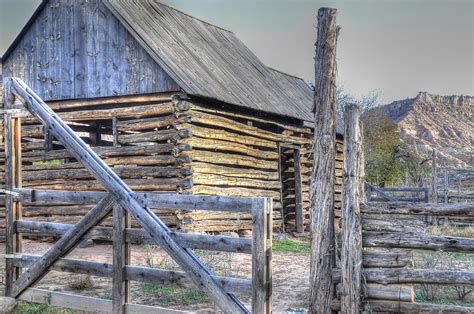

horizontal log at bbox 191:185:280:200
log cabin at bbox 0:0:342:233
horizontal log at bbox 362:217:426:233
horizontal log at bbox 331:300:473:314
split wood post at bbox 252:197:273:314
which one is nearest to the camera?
split wood post at bbox 252:197:273:314

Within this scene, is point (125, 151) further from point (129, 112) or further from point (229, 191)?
point (229, 191)

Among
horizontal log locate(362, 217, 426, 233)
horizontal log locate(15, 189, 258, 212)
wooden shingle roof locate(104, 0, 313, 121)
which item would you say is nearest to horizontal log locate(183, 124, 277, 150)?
wooden shingle roof locate(104, 0, 313, 121)

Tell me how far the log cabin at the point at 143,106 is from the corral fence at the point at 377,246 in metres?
7.19

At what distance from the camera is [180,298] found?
8.19m

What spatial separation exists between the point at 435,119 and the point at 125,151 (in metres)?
99.1

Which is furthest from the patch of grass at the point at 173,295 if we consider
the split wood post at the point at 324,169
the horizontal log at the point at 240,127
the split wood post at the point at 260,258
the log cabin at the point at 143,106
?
the horizontal log at the point at 240,127

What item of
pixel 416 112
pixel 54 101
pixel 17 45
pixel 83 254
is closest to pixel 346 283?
pixel 83 254

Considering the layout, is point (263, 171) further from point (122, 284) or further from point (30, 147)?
point (122, 284)

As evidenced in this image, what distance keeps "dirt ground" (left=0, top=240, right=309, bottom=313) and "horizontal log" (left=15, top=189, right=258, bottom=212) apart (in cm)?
161

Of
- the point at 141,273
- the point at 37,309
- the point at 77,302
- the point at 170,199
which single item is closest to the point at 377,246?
the point at 170,199

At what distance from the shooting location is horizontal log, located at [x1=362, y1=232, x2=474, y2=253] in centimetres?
615

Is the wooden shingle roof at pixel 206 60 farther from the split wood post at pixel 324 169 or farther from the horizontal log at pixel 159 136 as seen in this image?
the split wood post at pixel 324 169

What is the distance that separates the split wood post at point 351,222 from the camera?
6.26 m

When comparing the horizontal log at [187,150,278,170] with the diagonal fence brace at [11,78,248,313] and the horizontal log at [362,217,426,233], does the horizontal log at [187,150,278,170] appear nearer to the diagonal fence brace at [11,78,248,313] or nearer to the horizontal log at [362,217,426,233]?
the diagonal fence brace at [11,78,248,313]
